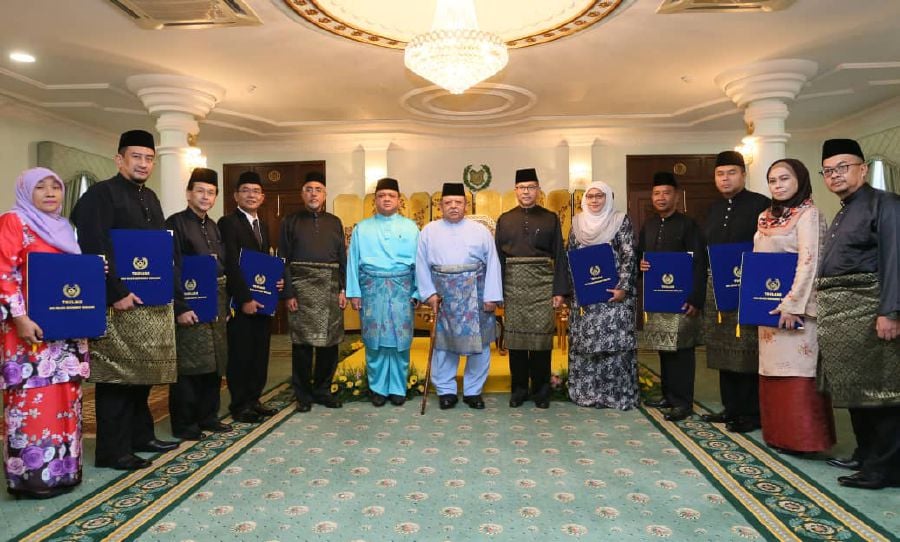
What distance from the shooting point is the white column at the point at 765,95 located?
19.3ft

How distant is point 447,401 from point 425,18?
3151mm

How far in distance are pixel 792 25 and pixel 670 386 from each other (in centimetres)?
314

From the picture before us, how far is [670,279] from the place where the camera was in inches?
160

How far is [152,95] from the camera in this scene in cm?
627

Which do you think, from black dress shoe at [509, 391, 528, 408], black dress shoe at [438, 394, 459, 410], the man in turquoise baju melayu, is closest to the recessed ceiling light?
the man in turquoise baju melayu

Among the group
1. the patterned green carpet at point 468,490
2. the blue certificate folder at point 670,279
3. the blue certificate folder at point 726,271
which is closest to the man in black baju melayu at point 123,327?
the patterned green carpet at point 468,490

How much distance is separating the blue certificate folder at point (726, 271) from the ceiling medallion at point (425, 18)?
2.02m

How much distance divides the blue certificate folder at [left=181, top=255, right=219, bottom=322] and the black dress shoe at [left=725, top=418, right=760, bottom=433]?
3.25 m

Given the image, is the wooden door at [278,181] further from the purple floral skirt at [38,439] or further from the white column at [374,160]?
the purple floral skirt at [38,439]

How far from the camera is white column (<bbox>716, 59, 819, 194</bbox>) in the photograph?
5.89 meters

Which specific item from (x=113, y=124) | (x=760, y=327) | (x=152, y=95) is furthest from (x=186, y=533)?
(x=113, y=124)

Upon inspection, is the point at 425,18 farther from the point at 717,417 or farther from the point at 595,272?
the point at 717,417

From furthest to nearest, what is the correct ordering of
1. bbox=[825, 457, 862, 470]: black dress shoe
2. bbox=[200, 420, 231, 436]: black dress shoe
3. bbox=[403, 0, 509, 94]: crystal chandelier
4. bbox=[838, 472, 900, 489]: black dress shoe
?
bbox=[403, 0, 509, 94]: crystal chandelier → bbox=[200, 420, 231, 436]: black dress shoe → bbox=[825, 457, 862, 470]: black dress shoe → bbox=[838, 472, 900, 489]: black dress shoe

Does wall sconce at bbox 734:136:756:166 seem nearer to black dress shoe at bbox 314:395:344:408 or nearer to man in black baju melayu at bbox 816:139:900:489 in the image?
man in black baju melayu at bbox 816:139:900:489
